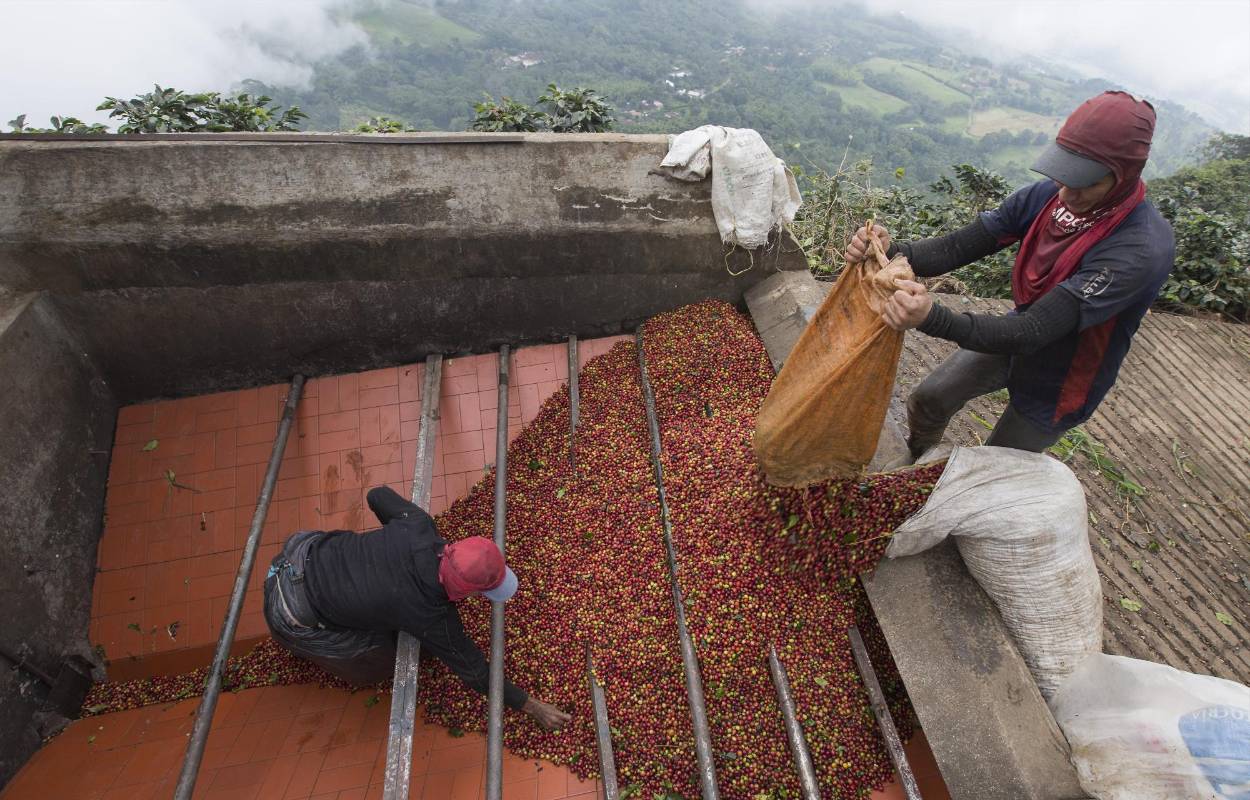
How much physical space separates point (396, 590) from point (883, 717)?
215cm

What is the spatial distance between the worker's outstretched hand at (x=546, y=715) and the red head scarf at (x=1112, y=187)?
271 centimetres

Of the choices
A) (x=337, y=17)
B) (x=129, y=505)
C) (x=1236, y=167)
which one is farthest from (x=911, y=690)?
(x=337, y=17)

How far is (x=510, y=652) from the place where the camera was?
3.11 metres

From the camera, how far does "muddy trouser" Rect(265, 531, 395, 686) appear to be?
9.25 ft

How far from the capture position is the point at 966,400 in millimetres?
2816

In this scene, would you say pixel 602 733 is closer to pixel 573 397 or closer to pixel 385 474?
pixel 573 397

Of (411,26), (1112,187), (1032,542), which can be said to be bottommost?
(1032,542)

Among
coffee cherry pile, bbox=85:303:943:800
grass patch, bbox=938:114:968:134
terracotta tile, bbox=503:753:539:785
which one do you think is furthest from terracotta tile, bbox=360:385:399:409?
grass patch, bbox=938:114:968:134

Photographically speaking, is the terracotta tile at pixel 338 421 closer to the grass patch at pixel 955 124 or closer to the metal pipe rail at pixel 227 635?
the metal pipe rail at pixel 227 635

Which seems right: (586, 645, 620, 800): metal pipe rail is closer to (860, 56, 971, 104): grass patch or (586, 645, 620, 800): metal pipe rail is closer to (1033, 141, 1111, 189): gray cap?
(1033, 141, 1111, 189): gray cap

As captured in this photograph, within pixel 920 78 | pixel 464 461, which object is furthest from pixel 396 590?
pixel 920 78

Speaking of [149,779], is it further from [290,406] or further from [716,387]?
[716,387]

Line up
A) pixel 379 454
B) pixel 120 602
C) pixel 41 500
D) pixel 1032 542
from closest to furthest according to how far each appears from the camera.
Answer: pixel 1032 542
pixel 41 500
pixel 120 602
pixel 379 454

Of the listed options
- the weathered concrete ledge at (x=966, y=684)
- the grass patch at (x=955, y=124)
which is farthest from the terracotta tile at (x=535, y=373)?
the grass patch at (x=955, y=124)
